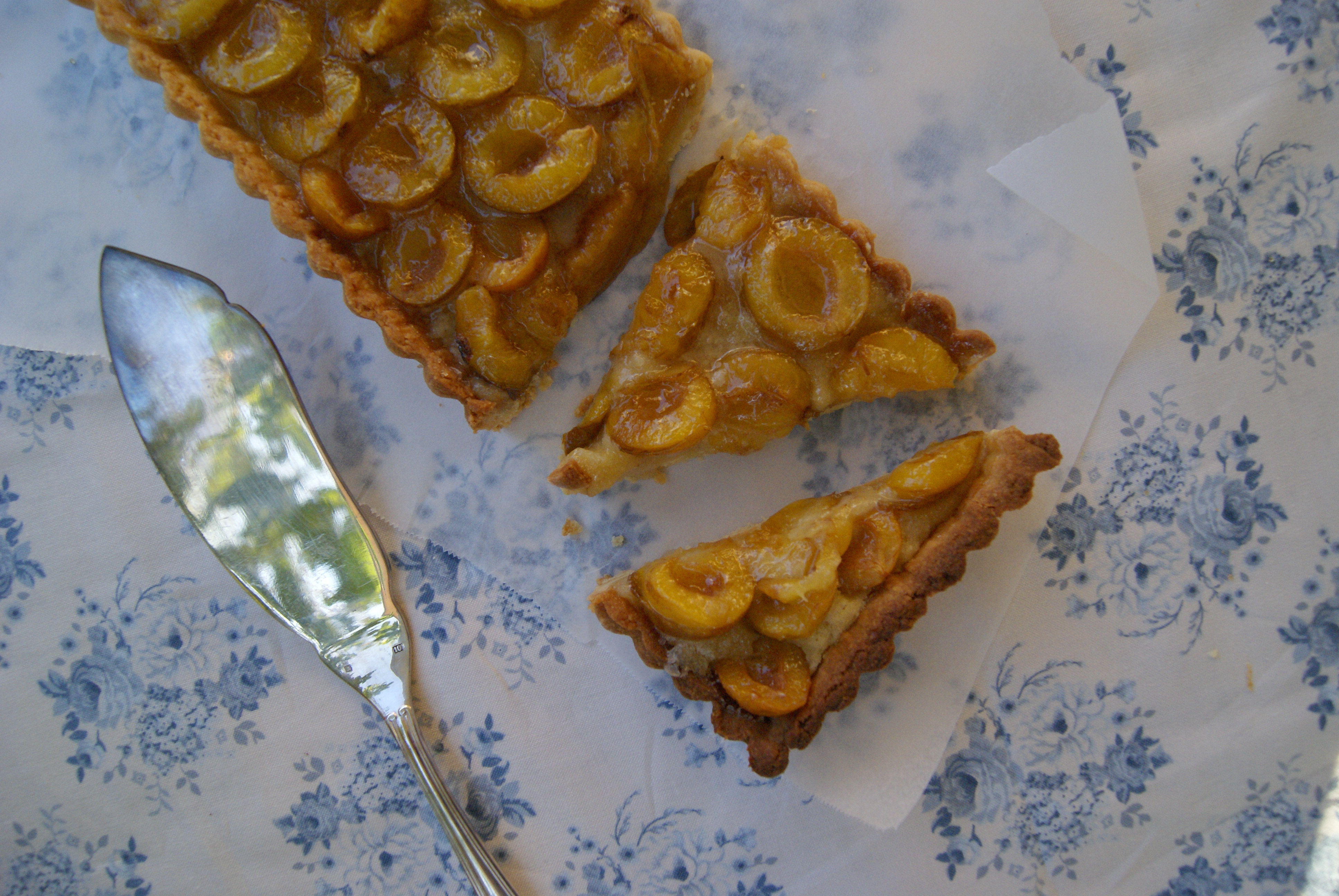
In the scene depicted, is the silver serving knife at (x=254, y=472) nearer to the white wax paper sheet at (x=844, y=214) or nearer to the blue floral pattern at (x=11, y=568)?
the white wax paper sheet at (x=844, y=214)

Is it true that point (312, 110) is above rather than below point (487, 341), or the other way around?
above

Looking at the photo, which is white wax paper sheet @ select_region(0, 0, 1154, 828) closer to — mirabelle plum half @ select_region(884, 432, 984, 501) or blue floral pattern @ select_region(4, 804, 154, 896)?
mirabelle plum half @ select_region(884, 432, 984, 501)

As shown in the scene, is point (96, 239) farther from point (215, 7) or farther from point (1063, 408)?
point (1063, 408)

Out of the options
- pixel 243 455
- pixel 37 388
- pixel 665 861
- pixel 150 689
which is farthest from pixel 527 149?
pixel 665 861

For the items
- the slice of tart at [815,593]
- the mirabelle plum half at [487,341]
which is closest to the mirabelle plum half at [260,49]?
the mirabelle plum half at [487,341]

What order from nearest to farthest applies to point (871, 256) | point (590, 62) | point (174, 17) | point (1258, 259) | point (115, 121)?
1. point (174, 17)
2. point (590, 62)
3. point (871, 256)
4. point (1258, 259)
5. point (115, 121)

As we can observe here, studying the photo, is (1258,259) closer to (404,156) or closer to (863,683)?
(863,683)

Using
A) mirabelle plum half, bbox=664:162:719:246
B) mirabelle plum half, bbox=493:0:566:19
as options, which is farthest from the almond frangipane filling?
mirabelle plum half, bbox=493:0:566:19

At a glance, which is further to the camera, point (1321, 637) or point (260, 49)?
point (1321, 637)
